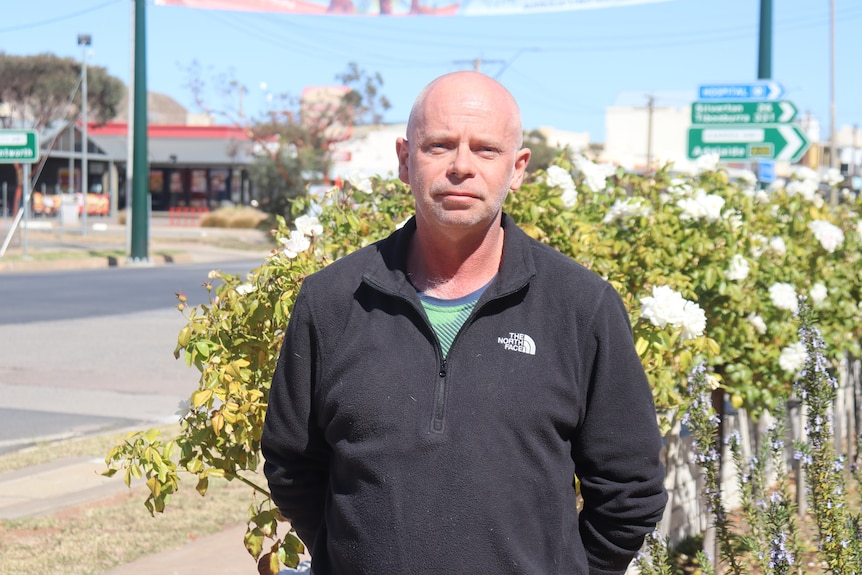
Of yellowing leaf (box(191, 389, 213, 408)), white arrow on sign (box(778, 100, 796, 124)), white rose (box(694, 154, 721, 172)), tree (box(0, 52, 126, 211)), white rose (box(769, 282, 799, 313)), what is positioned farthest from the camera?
tree (box(0, 52, 126, 211))

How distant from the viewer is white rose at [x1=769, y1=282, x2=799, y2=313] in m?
5.32

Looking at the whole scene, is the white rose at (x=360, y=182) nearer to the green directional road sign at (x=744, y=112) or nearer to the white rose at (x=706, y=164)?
the white rose at (x=706, y=164)

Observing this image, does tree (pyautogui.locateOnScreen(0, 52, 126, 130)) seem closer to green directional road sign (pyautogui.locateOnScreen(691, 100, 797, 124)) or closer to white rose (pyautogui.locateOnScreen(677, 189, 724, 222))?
green directional road sign (pyautogui.locateOnScreen(691, 100, 797, 124))

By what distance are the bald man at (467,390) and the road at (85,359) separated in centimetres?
589

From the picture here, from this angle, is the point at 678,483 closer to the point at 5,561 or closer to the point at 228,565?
the point at 228,565

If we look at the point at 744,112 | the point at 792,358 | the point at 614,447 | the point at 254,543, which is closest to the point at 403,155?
the point at 614,447

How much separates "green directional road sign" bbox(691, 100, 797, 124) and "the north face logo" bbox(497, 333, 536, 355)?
10.4 m

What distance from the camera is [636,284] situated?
16.9 ft

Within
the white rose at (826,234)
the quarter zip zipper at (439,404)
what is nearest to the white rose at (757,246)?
the white rose at (826,234)

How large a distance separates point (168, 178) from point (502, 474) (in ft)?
221

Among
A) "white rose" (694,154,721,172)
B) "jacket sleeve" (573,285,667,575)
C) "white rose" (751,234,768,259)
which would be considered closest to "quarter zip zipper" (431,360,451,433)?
"jacket sleeve" (573,285,667,575)

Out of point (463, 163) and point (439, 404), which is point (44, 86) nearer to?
point (463, 163)

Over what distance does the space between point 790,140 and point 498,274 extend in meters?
10.3

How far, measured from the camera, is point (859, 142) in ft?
411
